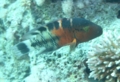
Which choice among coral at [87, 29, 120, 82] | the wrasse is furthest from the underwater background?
the wrasse

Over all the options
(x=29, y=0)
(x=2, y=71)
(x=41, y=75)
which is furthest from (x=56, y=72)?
(x=2, y=71)

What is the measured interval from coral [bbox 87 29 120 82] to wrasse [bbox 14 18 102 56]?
0.50 meters

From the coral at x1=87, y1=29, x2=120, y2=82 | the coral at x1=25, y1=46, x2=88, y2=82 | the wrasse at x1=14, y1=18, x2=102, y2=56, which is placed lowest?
the coral at x1=87, y1=29, x2=120, y2=82

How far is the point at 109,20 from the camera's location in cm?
310

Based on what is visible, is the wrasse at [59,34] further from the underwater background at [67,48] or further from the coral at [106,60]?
the coral at [106,60]

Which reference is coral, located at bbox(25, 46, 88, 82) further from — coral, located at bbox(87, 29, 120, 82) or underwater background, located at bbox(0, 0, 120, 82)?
coral, located at bbox(87, 29, 120, 82)

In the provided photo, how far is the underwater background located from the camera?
261 centimetres

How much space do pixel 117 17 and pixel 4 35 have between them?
232 cm

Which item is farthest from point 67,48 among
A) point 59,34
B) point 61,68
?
point 59,34

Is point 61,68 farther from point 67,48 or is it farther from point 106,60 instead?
point 106,60

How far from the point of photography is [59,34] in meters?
2.12

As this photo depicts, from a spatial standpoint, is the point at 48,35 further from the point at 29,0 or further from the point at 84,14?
the point at 29,0

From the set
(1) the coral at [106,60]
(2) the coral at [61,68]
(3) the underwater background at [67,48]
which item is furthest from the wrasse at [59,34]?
(2) the coral at [61,68]

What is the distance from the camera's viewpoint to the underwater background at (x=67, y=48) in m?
2.61
